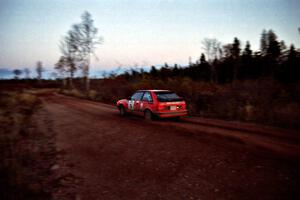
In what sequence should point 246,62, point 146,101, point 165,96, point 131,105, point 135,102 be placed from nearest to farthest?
point 165,96, point 146,101, point 135,102, point 131,105, point 246,62

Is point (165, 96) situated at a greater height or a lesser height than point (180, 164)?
greater

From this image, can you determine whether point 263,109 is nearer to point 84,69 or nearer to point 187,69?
point 84,69

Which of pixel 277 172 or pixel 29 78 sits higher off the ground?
pixel 29 78

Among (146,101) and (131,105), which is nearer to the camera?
(146,101)

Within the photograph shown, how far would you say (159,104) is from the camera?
8117 mm

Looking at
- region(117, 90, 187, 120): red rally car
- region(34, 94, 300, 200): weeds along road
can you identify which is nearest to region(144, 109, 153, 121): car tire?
region(117, 90, 187, 120): red rally car

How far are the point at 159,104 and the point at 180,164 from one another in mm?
4205

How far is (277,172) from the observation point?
357 cm

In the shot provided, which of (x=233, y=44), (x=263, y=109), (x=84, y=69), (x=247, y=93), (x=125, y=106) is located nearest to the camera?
(x=263, y=109)

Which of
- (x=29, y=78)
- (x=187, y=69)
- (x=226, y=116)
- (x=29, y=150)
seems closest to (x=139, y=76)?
(x=226, y=116)

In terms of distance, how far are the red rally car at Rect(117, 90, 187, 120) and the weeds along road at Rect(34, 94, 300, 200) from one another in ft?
5.02

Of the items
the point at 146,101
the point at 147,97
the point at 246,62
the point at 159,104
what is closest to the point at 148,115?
the point at 146,101

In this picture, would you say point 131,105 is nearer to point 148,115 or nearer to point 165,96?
point 148,115

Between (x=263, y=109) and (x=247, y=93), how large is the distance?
4.16 feet
